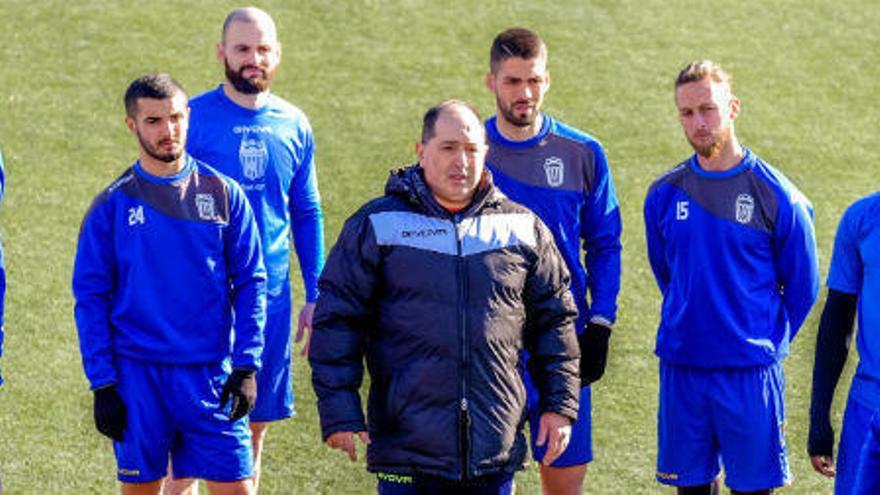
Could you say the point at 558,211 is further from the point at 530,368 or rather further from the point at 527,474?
the point at 527,474

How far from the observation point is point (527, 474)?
785 centimetres

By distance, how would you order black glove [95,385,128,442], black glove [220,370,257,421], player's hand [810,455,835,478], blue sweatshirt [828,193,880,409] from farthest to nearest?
black glove [220,370,257,421] < black glove [95,385,128,442] < player's hand [810,455,835,478] < blue sweatshirt [828,193,880,409]

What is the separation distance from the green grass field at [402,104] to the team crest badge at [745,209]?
2076 mm

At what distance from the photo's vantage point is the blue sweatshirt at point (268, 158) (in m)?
6.71

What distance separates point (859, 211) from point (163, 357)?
2620mm

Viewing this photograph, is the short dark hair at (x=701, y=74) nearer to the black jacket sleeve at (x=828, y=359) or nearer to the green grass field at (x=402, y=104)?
the black jacket sleeve at (x=828, y=359)

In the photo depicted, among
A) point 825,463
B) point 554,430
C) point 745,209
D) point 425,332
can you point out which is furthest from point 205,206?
point 825,463

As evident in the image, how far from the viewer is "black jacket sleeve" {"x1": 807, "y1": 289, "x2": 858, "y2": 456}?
18.1 ft

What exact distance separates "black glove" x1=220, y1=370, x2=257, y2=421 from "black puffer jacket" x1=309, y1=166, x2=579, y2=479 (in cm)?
79

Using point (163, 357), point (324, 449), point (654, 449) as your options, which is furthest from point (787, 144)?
point (163, 357)

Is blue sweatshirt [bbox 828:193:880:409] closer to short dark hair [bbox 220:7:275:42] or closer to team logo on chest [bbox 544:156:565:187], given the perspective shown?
team logo on chest [bbox 544:156:565:187]

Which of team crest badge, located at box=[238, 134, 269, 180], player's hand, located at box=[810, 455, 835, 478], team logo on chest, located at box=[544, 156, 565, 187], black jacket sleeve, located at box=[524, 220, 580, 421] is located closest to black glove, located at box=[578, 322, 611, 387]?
team logo on chest, located at box=[544, 156, 565, 187]

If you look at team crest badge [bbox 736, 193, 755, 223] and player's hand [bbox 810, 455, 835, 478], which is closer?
player's hand [bbox 810, 455, 835, 478]

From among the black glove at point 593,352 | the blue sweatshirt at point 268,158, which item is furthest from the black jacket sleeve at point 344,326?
the blue sweatshirt at point 268,158
